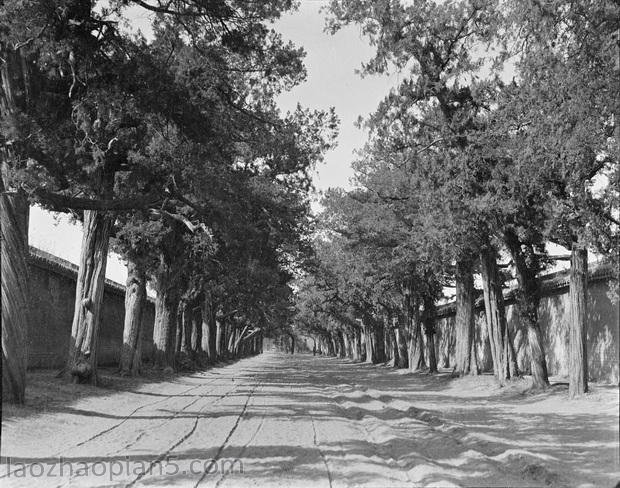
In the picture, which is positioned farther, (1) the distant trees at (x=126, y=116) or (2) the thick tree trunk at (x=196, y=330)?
(2) the thick tree trunk at (x=196, y=330)

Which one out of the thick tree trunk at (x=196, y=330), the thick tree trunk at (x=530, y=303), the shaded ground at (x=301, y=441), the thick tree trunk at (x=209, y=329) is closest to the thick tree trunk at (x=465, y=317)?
the thick tree trunk at (x=530, y=303)

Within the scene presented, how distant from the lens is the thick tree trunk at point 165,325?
1149 inches

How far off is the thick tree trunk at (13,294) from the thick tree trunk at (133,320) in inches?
455

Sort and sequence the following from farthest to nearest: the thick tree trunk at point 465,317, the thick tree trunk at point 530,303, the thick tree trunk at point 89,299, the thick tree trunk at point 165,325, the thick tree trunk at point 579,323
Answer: the thick tree trunk at point 165,325, the thick tree trunk at point 465,317, the thick tree trunk at point 530,303, the thick tree trunk at point 89,299, the thick tree trunk at point 579,323

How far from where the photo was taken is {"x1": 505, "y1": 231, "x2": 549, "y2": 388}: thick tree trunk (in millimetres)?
19719

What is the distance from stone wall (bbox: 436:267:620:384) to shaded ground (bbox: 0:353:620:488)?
3.85 metres

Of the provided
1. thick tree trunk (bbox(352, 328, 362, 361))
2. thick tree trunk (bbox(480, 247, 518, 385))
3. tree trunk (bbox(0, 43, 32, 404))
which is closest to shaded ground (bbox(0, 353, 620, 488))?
tree trunk (bbox(0, 43, 32, 404))

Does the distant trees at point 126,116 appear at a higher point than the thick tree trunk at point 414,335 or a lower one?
higher

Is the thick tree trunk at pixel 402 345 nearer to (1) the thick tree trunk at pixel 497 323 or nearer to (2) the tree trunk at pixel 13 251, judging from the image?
(1) the thick tree trunk at pixel 497 323

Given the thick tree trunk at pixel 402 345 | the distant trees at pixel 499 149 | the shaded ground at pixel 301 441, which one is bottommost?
the shaded ground at pixel 301 441

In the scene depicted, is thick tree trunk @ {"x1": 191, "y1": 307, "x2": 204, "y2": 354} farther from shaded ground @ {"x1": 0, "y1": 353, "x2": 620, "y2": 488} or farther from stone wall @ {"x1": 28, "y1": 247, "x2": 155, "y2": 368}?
shaded ground @ {"x1": 0, "y1": 353, "x2": 620, "y2": 488}

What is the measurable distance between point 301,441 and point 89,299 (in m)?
10.2

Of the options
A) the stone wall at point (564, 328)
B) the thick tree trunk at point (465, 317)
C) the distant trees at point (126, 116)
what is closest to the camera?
the distant trees at point (126, 116)

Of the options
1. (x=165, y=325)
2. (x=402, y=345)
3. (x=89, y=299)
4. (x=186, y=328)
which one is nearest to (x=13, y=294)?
(x=89, y=299)
